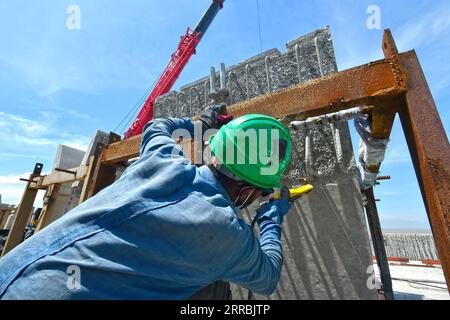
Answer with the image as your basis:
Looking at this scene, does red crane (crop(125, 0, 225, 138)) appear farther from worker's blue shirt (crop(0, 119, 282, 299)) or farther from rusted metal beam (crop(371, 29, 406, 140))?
worker's blue shirt (crop(0, 119, 282, 299))

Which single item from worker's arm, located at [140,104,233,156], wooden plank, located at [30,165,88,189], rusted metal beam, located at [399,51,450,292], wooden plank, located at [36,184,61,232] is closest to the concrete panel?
wooden plank, located at [36,184,61,232]

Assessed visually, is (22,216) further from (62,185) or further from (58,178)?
(62,185)

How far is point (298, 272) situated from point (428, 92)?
7.08ft

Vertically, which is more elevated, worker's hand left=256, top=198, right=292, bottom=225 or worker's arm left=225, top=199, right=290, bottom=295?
worker's hand left=256, top=198, right=292, bottom=225

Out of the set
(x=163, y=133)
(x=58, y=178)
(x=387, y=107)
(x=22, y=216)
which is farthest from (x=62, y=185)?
(x=387, y=107)

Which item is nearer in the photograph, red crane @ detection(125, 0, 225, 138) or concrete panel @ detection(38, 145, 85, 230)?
concrete panel @ detection(38, 145, 85, 230)

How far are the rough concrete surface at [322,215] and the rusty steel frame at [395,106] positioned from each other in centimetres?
94

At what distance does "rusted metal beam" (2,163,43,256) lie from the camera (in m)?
3.62

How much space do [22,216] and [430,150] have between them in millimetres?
4915

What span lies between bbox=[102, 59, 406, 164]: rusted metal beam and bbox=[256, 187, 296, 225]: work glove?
602 millimetres

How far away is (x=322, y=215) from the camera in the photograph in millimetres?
2709

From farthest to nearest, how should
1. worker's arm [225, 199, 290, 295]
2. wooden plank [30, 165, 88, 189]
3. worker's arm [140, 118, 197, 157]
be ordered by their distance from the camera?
wooden plank [30, 165, 88, 189] → worker's arm [140, 118, 197, 157] → worker's arm [225, 199, 290, 295]

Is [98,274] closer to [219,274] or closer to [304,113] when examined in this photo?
[219,274]

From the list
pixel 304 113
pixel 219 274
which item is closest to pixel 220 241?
pixel 219 274
